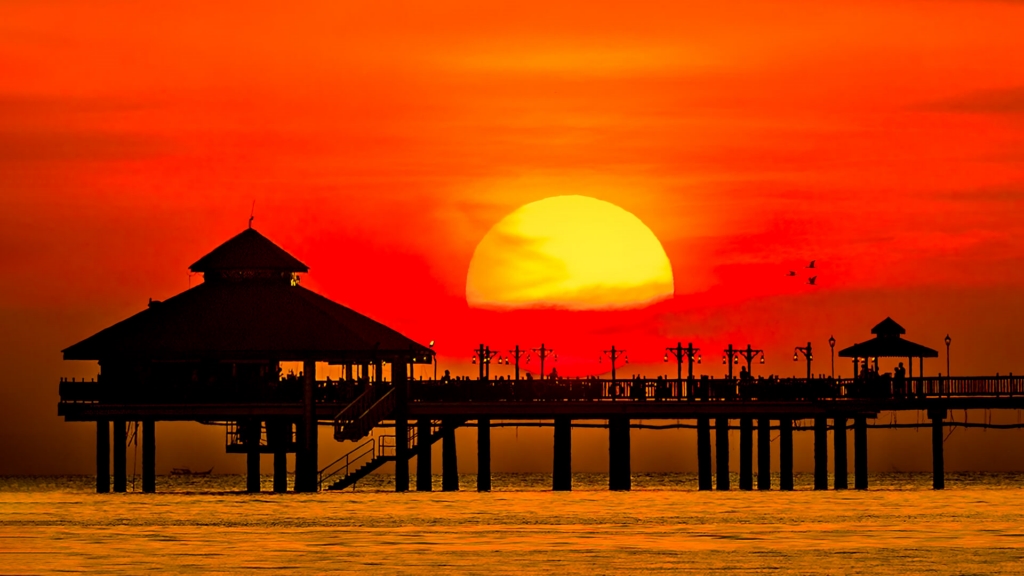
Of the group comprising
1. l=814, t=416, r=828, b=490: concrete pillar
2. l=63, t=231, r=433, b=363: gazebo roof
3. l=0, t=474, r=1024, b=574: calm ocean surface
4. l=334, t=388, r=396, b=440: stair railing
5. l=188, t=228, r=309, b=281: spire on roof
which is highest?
l=188, t=228, r=309, b=281: spire on roof

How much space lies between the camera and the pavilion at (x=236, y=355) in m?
76.9

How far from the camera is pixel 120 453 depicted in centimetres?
8169

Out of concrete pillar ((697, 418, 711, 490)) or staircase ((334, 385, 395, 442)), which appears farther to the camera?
concrete pillar ((697, 418, 711, 490))

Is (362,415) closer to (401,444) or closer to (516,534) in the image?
(401,444)

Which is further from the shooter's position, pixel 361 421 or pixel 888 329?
pixel 888 329

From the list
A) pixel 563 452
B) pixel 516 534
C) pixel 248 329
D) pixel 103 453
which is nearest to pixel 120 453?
pixel 103 453

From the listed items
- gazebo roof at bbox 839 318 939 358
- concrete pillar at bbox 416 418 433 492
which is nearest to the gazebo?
gazebo roof at bbox 839 318 939 358

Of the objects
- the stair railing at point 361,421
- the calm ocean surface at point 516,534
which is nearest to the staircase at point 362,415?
the stair railing at point 361,421

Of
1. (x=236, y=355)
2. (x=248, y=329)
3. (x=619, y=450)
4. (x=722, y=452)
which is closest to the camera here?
(x=236, y=355)

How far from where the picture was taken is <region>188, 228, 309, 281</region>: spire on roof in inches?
3221

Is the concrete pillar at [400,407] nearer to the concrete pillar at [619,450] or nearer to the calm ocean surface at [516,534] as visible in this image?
the calm ocean surface at [516,534]

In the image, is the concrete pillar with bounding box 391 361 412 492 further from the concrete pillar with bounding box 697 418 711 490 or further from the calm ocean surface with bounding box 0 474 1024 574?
the concrete pillar with bounding box 697 418 711 490

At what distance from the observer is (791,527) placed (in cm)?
6328

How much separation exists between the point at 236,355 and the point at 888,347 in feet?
86.2
